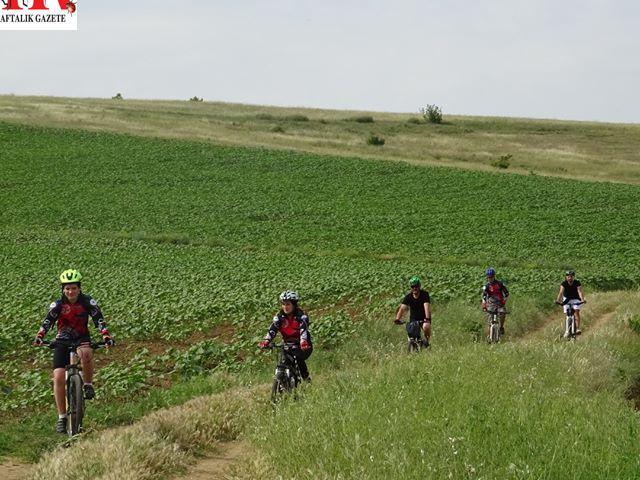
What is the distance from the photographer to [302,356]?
1358cm

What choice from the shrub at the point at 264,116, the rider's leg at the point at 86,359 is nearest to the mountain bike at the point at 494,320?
the rider's leg at the point at 86,359

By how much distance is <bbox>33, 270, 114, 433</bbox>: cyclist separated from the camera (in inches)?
482

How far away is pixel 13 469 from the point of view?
1091 centimetres

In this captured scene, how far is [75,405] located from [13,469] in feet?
4.43

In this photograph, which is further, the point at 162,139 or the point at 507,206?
the point at 162,139

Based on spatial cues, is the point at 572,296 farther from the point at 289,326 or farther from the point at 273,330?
the point at 273,330

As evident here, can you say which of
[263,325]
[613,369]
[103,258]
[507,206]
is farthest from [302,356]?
[507,206]

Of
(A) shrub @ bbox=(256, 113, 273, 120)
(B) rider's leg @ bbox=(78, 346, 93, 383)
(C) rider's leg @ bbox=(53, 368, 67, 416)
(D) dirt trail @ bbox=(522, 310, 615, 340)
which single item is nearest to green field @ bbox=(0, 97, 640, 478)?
(D) dirt trail @ bbox=(522, 310, 615, 340)

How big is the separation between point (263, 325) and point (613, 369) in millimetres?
10500

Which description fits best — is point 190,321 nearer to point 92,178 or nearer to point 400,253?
point 400,253

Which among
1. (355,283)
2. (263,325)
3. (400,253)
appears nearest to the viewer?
(263,325)

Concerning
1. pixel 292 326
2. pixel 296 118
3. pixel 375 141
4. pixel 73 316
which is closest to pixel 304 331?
pixel 292 326

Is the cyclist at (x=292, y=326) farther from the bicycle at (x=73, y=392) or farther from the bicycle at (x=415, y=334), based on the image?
A: the bicycle at (x=415, y=334)

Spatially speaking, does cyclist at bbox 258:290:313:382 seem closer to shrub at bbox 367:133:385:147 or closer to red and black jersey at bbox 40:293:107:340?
red and black jersey at bbox 40:293:107:340
